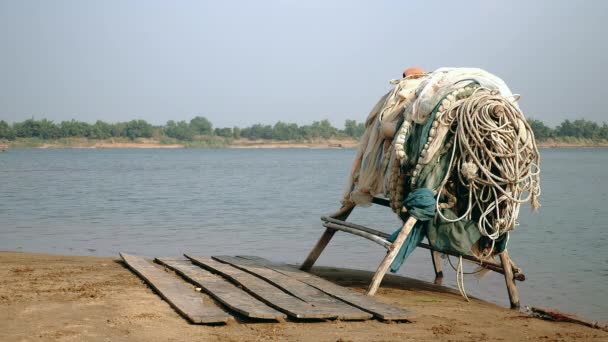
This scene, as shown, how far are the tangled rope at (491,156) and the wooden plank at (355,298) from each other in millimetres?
1330

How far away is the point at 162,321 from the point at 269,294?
120 cm

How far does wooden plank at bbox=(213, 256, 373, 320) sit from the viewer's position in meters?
6.61

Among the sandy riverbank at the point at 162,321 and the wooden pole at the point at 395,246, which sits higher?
the wooden pole at the point at 395,246

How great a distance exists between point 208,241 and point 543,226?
29.2ft

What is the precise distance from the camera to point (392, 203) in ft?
27.2

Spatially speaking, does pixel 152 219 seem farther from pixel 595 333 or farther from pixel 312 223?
pixel 595 333

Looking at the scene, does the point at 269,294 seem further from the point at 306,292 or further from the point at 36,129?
the point at 36,129

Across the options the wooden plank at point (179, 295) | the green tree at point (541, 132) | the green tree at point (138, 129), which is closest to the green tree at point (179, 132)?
the green tree at point (138, 129)

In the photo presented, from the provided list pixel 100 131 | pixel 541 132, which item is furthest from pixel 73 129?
pixel 541 132

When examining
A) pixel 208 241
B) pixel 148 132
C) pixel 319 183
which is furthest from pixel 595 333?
pixel 148 132

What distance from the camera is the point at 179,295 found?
24.2 ft

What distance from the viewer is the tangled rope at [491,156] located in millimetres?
7715

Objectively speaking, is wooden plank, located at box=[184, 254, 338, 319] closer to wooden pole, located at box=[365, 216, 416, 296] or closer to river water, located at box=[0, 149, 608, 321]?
wooden pole, located at box=[365, 216, 416, 296]

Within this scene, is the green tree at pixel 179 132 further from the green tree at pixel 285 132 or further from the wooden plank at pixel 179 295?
the wooden plank at pixel 179 295
